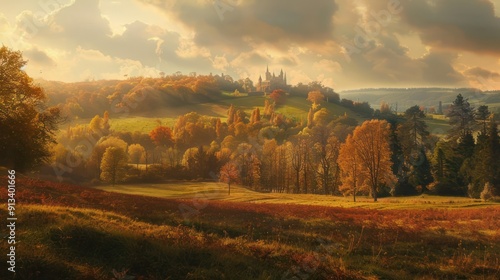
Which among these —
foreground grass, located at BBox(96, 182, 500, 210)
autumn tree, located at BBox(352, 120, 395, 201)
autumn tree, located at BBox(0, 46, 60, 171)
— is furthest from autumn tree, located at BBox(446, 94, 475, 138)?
autumn tree, located at BBox(0, 46, 60, 171)

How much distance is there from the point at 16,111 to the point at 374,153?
50303mm

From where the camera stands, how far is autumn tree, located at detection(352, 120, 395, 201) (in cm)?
5688

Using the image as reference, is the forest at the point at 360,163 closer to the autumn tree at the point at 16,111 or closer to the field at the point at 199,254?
the autumn tree at the point at 16,111

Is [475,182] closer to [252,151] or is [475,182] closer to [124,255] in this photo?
[252,151]

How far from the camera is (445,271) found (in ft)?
41.6

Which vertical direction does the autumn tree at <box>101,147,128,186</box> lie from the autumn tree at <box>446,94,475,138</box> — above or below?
below

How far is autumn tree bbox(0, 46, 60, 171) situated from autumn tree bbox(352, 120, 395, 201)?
4732 cm

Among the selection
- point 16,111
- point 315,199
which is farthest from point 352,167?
point 16,111

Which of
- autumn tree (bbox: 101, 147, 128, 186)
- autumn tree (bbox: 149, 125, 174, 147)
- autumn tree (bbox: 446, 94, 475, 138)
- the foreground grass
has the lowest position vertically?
the foreground grass

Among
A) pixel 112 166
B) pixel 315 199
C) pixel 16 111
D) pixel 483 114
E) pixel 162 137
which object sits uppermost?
pixel 483 114

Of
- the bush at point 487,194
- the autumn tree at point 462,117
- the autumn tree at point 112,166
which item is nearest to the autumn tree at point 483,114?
the autumn tree at point 462,117

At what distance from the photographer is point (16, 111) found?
33.2m

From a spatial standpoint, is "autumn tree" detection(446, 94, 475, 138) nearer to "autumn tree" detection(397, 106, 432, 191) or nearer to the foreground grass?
"autumn tree" detection(397, 106, 432, 191)

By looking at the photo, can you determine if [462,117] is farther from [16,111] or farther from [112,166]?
[16,111]
